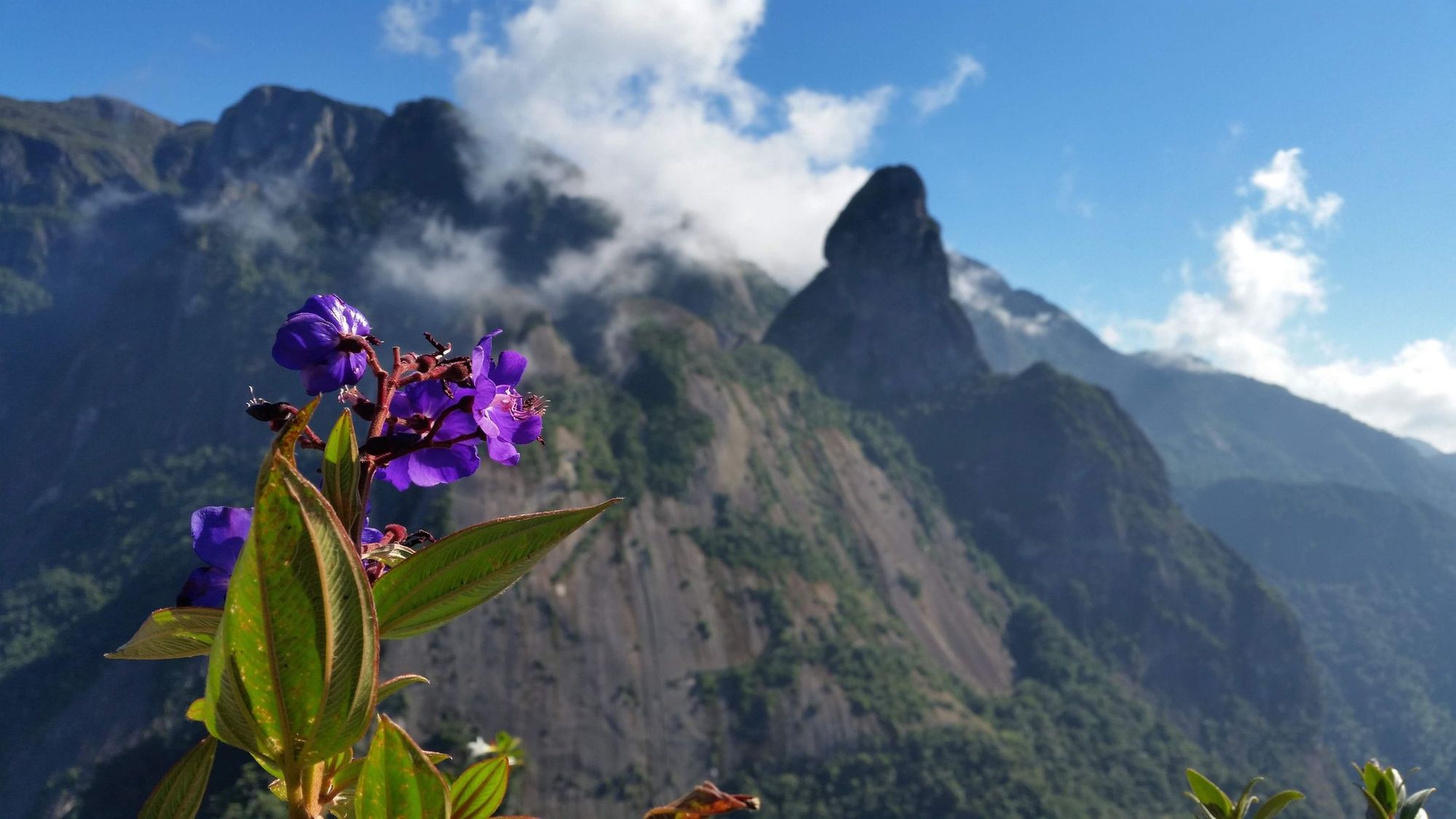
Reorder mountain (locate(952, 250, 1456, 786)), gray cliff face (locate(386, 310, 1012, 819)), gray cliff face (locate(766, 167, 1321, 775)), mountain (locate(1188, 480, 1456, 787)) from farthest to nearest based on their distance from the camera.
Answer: mountain (locate(952, 250, 1456, 786)), mountain (locate(1188, 480, 1456, 787)), gray cliff face (locate(766, 167, 1321, 775)), gray cliff face (locate(386, 310, 1012, 819))

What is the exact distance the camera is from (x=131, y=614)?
53469 millimetres

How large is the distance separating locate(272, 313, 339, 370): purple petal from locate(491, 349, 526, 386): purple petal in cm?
22

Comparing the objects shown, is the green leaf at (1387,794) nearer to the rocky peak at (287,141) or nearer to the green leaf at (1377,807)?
the green leaf at (1377,807)

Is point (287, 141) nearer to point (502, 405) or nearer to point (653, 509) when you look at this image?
point (653, 509)

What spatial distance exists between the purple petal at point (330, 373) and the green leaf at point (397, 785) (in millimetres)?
517

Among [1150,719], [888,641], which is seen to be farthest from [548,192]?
[1150,719]

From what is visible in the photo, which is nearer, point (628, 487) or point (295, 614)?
point (295, 614)

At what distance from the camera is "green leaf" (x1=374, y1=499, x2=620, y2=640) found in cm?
71

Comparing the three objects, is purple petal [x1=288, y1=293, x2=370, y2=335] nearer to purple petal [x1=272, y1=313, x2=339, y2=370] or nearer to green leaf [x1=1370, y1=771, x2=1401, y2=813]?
purple petal [x1=272, y1=313, x2=339, y2=370]

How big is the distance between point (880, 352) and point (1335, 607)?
89.1 meters

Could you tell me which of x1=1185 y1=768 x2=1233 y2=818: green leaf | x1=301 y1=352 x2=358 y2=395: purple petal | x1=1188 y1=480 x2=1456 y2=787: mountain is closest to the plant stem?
x1=301 y1=352 x2=358 y2=395: purple petal

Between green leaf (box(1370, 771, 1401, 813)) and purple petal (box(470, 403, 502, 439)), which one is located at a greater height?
purple petal (box(470, 403, 502, 439))

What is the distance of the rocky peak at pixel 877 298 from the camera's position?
93.2 m

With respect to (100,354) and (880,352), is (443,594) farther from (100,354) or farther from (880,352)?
(100,354)
